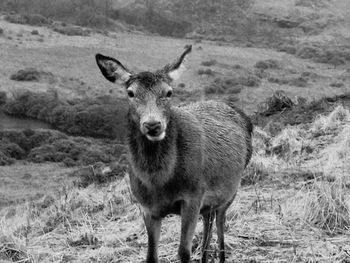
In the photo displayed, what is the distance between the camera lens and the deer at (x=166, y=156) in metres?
5.14

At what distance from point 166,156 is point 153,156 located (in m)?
0.11

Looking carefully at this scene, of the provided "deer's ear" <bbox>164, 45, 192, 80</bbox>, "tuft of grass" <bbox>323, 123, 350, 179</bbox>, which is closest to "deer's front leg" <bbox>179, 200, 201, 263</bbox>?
"deer's ear" <bbox>164, 45, 192, 80</bbox>

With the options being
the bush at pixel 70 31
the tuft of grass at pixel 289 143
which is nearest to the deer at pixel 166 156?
the tuft of grass at pixel 289 143

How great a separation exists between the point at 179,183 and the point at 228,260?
1.39 meters

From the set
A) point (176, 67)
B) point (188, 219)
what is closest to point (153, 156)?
point (188, 219)

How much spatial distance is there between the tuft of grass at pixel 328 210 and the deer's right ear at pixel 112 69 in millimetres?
2704

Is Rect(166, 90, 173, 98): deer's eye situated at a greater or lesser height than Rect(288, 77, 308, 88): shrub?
greater

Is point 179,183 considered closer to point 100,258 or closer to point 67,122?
point 100,258

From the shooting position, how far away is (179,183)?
5188mm

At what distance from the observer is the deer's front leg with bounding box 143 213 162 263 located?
17.7 ft

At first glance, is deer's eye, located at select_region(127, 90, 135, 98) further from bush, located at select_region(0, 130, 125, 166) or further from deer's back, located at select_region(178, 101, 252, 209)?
bush, located at select_region(0, 130, 125, 166)

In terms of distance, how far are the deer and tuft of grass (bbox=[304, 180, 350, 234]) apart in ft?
4.55

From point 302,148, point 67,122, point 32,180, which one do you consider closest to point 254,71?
point 67,122

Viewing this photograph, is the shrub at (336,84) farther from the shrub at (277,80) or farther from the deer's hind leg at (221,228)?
the deer's hind leg at (221,228)
